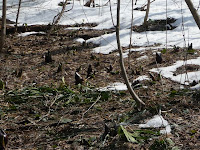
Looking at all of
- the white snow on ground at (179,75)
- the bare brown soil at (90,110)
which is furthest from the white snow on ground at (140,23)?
the bare brown soil at (90,110)

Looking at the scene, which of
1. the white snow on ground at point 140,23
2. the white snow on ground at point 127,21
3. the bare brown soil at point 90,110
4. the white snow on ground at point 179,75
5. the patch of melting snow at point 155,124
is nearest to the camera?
the bare brown soil at point 90,110

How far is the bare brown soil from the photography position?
2467mm

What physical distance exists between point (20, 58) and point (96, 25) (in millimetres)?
2825

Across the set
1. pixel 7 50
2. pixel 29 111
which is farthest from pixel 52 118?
pixel 7 50

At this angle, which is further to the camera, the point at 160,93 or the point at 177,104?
the point at 160,93

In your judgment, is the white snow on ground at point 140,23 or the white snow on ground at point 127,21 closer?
the white snow on ground at point 140,23

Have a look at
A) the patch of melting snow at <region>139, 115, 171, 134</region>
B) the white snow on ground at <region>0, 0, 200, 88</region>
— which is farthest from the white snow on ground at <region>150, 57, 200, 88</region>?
the patch of melting snow at <region>139, 115, 171, 134</region>

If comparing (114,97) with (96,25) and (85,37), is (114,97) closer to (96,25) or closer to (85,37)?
(85,37)

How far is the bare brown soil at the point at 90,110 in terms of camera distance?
247cm

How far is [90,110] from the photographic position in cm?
314

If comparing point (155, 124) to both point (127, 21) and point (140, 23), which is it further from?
point (127, 21)

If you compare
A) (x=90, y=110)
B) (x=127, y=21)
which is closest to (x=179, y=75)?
(x=90, y=110)

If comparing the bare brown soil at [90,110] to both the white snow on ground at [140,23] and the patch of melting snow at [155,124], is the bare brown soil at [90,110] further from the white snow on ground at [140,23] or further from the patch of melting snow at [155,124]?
the white snow on ground at [140,23]

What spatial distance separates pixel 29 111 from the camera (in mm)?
3166
